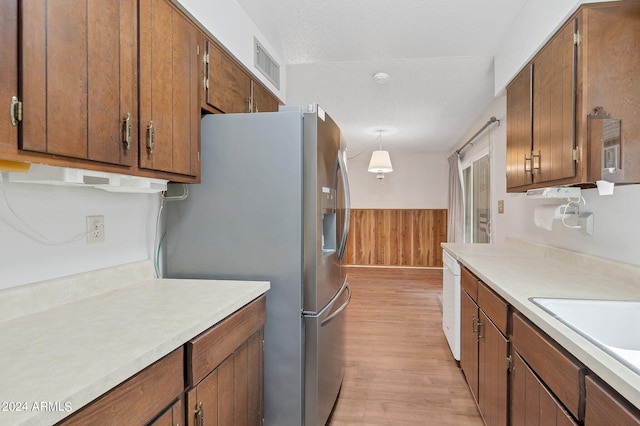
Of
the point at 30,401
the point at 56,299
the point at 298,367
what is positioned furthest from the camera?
the point at 298,367

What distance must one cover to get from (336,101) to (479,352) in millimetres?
2802

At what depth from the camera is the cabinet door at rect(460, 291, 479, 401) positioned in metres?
2.01

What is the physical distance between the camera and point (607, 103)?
1.42m

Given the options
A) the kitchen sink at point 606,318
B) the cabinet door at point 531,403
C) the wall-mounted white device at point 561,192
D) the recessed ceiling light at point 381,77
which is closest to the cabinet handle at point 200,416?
the cabinet door at point 531,403

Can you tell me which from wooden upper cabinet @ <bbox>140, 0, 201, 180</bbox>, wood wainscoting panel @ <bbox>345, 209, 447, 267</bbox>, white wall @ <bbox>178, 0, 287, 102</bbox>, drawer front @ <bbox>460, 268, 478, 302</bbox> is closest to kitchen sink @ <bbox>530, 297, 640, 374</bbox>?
drawer front @ <bbox>460, 268, 478, 302</bbox>

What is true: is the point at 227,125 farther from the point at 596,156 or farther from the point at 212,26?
the point at 596,156

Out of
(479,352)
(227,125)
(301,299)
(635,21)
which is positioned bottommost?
(479,352)

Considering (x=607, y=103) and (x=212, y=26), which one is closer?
(x=607, y=103)

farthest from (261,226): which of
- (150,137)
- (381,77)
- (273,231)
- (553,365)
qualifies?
(381,77)

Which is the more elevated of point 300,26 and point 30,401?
point 300,26

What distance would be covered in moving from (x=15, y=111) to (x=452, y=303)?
2.81 meters

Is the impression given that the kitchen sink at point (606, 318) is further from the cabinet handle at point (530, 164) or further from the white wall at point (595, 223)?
the cabinet handle at point (530, 164)

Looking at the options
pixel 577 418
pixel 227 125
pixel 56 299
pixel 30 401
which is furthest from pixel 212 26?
pixel 577 418

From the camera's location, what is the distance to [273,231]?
166cm
